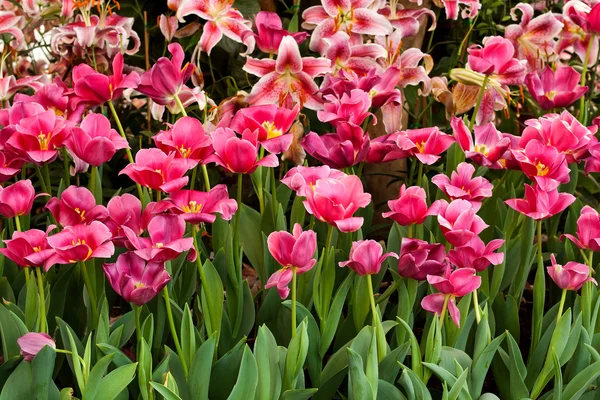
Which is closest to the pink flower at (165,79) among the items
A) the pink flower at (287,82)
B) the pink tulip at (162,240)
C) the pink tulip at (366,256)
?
the pink flower at (287,82)

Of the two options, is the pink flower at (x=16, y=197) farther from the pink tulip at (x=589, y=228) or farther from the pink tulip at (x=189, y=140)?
the pink tulip at (x=589, y=228)

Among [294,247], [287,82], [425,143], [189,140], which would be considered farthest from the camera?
[287,82]

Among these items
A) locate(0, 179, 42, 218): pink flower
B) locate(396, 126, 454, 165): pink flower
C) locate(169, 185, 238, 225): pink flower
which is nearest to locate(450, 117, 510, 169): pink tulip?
locate(396, 126, 454, 165): pink flower

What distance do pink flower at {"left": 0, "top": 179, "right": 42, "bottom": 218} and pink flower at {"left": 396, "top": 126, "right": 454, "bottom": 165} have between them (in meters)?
0.48

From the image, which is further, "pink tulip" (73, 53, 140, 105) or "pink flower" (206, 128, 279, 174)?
"pink tulip" (73, 53, 140, 105)

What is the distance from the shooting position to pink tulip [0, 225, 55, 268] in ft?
2.85

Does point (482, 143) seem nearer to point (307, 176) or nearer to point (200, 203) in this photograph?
point (307, 176)

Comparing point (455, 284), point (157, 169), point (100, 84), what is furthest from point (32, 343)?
point (455, 284)

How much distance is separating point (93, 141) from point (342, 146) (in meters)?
0.31

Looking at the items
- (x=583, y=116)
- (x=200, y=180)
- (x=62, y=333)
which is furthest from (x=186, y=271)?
(x=583, y=116)

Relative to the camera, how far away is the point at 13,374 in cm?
89

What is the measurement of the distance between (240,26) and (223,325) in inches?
20.0

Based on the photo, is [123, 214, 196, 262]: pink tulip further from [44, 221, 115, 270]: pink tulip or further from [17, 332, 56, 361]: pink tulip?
[17, 332, 56, 361]: pink tulip

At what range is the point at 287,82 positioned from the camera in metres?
1.24
